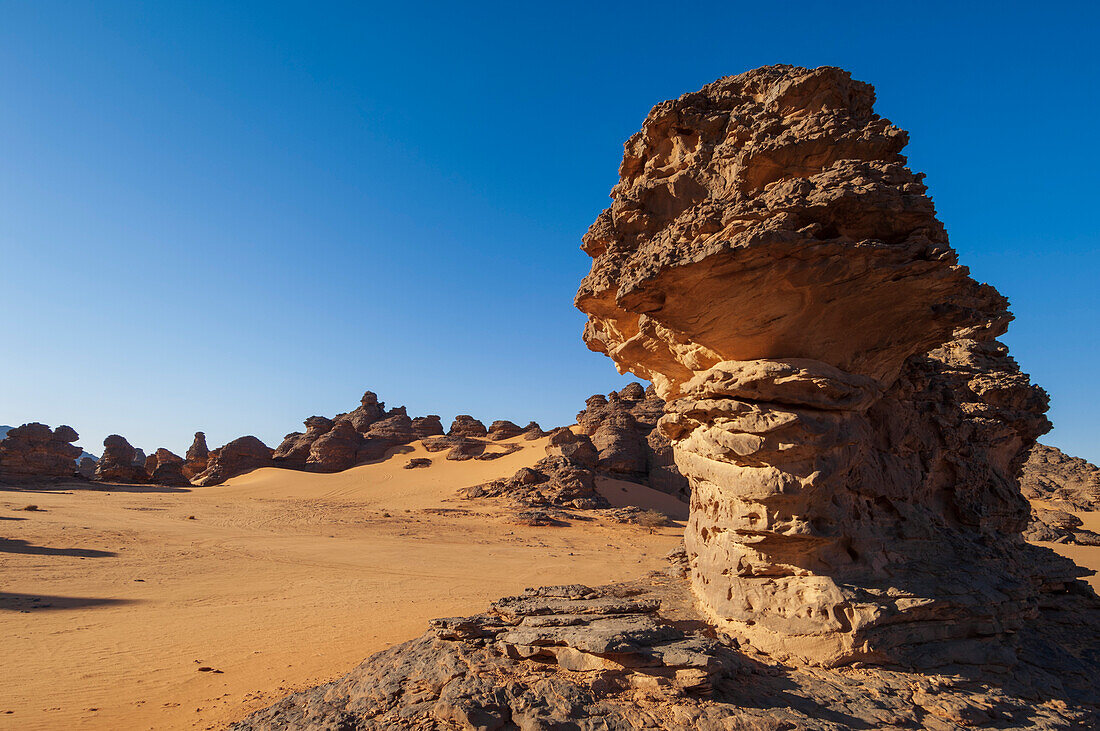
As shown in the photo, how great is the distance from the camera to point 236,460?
3962 centimetres

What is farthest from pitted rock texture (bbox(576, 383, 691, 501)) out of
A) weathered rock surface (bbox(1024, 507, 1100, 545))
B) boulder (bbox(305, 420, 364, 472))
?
boulder (bbox(305, 420, 364, 472))

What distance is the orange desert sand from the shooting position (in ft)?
21.7

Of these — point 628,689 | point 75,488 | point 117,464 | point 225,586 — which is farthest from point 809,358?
point 117,464

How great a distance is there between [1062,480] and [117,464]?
203ft

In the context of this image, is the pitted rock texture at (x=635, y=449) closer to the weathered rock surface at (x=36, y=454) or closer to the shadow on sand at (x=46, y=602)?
the shadow on sand at (x=46, y=602)

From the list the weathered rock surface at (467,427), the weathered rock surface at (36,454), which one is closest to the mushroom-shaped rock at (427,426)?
the weathered rock surface at (467,427)

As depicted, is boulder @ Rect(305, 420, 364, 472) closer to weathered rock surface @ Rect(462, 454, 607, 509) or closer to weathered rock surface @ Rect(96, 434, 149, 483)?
weathered rock surface @ Rect(96, 434, 149, 483)

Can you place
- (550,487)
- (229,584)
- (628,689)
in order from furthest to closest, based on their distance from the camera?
(550,487)
(229,584)
(628,689)

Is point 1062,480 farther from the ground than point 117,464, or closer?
farther from the ground

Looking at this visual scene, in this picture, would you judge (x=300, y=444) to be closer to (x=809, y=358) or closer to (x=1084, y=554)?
(x=809, y=358)

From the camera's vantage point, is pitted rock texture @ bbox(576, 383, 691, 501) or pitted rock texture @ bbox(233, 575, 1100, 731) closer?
pitted rock texture @ bbox(233, 575, 1100, 731)

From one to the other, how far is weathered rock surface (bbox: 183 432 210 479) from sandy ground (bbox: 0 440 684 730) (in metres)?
17.8

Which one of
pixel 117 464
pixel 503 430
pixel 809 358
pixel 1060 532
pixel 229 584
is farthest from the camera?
pixel 503 430

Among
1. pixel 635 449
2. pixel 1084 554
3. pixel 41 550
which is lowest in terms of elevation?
pixel 41 550
